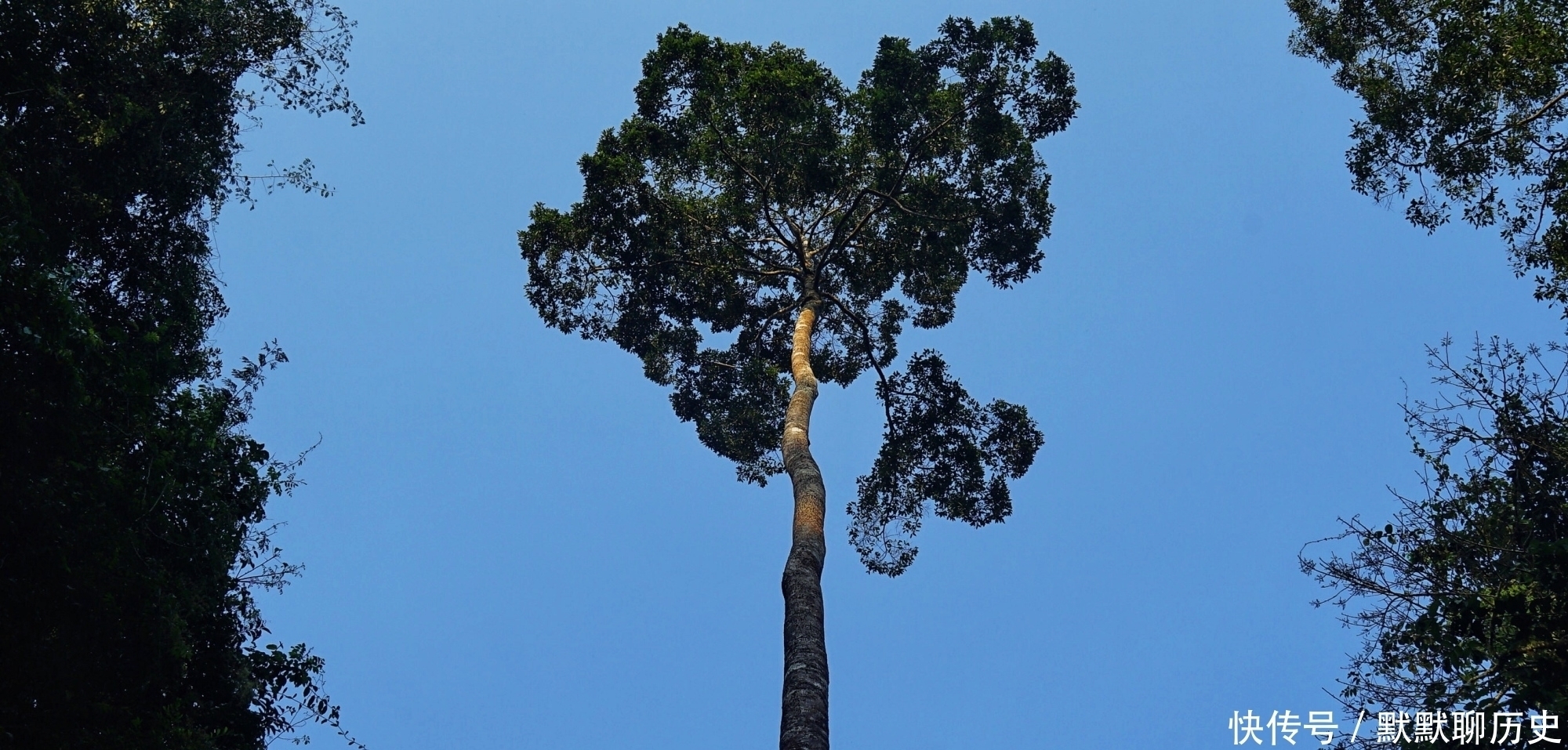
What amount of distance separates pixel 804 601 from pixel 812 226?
396 inches

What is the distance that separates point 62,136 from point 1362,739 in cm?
1442

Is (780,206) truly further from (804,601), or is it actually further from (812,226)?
Answer: (804,601)

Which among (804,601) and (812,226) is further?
(812,226)

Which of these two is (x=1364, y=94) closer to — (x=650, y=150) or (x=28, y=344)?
(x=650, y=150)

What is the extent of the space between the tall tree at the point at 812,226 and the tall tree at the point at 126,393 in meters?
5.36

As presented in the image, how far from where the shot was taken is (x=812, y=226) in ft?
65.8

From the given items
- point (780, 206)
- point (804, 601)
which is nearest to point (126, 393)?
point (804, 601)

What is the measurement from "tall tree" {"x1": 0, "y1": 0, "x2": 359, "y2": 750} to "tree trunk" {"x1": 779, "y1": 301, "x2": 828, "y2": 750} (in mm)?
4805

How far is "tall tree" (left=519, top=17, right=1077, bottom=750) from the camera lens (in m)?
18.6

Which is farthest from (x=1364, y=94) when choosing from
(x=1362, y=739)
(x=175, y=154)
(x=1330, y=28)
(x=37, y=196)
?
(x=37, y=196)

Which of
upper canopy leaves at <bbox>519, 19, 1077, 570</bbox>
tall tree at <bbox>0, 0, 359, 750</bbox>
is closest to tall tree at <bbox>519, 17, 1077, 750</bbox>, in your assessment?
upper canopy leaves at <bbox>519, 19, 1077, 570</bbox>

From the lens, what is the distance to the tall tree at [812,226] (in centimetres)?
1856

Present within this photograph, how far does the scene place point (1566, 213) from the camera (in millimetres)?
12789

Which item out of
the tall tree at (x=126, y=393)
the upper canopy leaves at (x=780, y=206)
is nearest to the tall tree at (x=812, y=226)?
the upper canopy leaves at (x=780, y=206)
